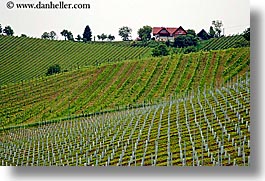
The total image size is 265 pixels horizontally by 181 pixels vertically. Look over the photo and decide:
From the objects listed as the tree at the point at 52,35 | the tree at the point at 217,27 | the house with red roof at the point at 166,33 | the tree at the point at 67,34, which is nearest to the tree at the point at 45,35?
the tree at the point at 52,35

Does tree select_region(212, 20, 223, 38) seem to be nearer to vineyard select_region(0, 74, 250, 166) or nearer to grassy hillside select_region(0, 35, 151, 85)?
vineyard select_region(0, 74, 250, 166)

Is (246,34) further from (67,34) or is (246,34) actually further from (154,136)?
(67,34)

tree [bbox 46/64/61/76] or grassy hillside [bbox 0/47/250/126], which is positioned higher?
tree [bbox 46/64/61/76]

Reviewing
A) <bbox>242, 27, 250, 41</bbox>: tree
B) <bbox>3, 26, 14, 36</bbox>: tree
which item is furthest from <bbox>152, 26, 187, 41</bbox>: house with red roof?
<bbox>3, 26, 14, 36</bbox>: tree

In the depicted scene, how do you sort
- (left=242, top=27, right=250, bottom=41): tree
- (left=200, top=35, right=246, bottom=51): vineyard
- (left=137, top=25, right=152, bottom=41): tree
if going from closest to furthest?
(left=242, top=27, right=250, bottom=41): tree
(left=200, top=35, right=246, bottom=51): vineyard
(left=137, top=25, right=152, bottom=41): tree

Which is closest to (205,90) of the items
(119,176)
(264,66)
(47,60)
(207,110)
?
(207,110)

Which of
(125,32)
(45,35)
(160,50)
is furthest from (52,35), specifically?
(160,50)
